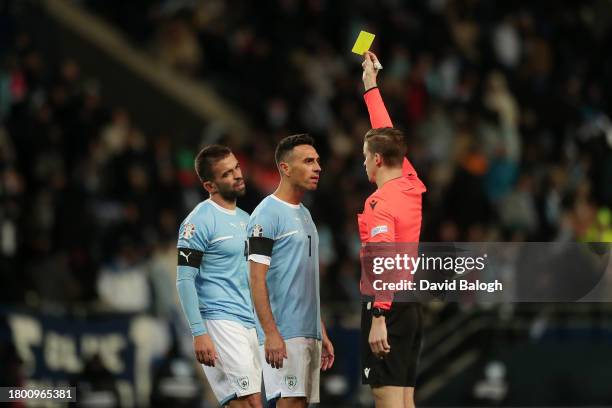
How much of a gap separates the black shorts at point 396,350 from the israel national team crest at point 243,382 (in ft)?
2.75

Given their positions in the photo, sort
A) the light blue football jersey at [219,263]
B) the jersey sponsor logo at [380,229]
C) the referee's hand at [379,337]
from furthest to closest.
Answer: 1. the light blue football jersey at [219,263]
2. the jersey sponsor logo at [380,229]
3. the referee's hand at [379,337]

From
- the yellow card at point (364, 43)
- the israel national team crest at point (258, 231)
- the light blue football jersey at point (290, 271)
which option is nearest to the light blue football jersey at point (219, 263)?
the light blue football jersey at point (290, 271)

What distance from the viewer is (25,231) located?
1888 cm

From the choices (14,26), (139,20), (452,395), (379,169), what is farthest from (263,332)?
(139,20)

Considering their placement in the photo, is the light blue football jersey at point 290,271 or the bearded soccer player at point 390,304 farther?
the light blue football jersey at point 290,271

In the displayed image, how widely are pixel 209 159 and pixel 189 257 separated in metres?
0.70

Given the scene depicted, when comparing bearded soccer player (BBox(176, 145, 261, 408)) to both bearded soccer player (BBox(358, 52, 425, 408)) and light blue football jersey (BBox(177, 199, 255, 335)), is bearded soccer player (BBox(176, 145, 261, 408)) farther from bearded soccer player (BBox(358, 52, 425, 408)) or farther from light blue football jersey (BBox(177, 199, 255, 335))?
bearded soccer player (BBox(358, 52, 425, 408))

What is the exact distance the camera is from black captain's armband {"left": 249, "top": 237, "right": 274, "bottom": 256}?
10.7m

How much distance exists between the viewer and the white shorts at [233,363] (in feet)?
35.9

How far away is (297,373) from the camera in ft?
35.1

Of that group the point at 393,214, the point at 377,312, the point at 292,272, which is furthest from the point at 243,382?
the point at 393,214

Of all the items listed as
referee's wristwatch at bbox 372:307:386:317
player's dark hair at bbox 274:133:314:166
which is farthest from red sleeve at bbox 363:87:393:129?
referee's wristwatch at bbox 372:307:386:317

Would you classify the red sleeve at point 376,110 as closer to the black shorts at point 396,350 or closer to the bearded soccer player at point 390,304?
the bearded soccer player at point 390,304

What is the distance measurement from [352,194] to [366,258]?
30.0 feet
